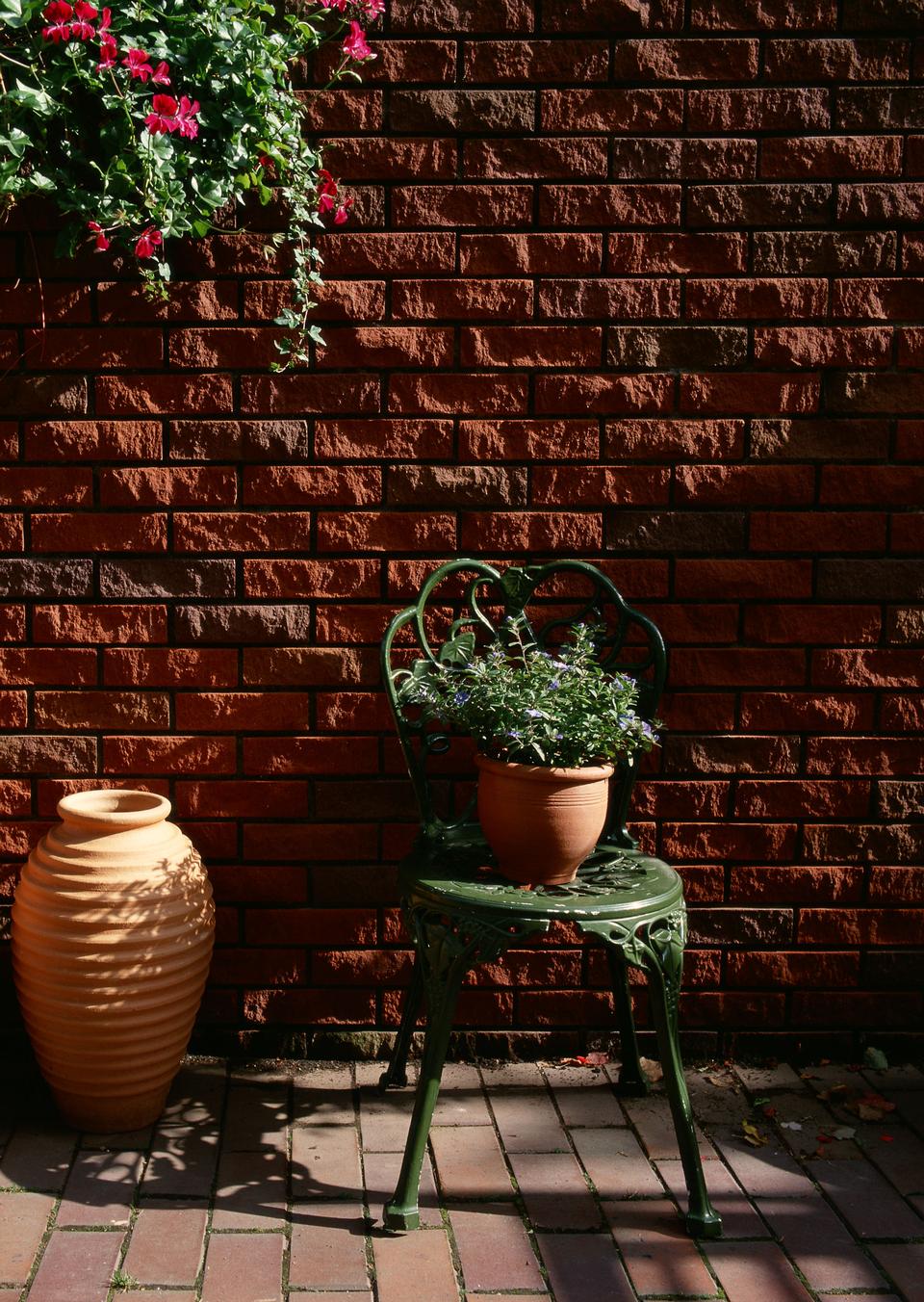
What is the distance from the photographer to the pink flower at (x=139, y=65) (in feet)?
7.50

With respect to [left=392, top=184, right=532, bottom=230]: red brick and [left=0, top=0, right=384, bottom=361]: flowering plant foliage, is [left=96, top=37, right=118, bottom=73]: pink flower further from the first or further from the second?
[left=392, top=184, right=532, bottom=230]: red brick

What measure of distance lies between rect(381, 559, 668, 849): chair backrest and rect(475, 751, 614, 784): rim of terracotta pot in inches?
11.7

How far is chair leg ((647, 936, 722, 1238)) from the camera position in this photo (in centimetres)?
223

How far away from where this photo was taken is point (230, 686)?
9.28 feet

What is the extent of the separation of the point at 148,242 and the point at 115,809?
1.24m

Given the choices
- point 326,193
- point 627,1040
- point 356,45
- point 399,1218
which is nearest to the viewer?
point 399,1218

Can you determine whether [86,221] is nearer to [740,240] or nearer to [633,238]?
[633,238]

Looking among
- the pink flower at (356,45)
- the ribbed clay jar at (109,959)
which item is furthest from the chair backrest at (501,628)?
the pink flower at (356,45)

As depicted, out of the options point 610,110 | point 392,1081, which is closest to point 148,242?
point 610,110

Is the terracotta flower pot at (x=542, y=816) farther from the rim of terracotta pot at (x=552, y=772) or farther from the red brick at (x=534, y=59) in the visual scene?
the red brick at (x=534, y=59)

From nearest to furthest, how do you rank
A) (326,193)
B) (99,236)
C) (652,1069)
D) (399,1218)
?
1. (399,1218)
2. (99,236)
3. (326,193)
4. (652,1069)

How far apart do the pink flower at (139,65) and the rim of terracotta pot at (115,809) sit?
1511mm

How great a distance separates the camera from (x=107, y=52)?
2.28 meters

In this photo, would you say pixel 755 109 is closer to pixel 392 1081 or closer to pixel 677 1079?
pixel 677 1079
